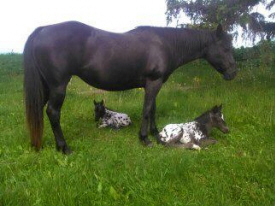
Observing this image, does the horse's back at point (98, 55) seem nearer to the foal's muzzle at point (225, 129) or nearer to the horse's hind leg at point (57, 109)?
the horse's hind leg at point (57, 109)

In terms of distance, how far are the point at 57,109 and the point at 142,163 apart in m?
1.98

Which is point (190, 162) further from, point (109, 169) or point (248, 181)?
point (109, 169)

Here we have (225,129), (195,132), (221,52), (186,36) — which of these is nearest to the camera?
(195,132)

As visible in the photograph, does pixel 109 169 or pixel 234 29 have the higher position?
pixel 234 29

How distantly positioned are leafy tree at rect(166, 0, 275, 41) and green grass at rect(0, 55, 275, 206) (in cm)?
194

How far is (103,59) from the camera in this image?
20.6 feet

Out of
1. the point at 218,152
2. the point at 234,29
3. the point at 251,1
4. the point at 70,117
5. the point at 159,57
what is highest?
the point at 251,1

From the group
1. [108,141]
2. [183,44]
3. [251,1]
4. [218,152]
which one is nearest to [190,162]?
[218,152]

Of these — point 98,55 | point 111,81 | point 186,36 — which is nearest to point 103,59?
point 98,55

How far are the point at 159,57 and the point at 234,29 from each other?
13.9ft

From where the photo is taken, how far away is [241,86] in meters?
10.6

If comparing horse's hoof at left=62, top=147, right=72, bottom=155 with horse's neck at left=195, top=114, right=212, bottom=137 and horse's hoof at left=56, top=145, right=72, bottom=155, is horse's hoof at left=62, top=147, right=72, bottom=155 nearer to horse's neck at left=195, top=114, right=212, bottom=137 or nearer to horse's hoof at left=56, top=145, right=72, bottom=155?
horse's hoof at left=56, top=145, right=72, bottom=155

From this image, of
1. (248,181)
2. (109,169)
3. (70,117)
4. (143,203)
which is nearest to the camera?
(143,203)

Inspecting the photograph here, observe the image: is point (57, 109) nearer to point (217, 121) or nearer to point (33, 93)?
point (33, 93)
